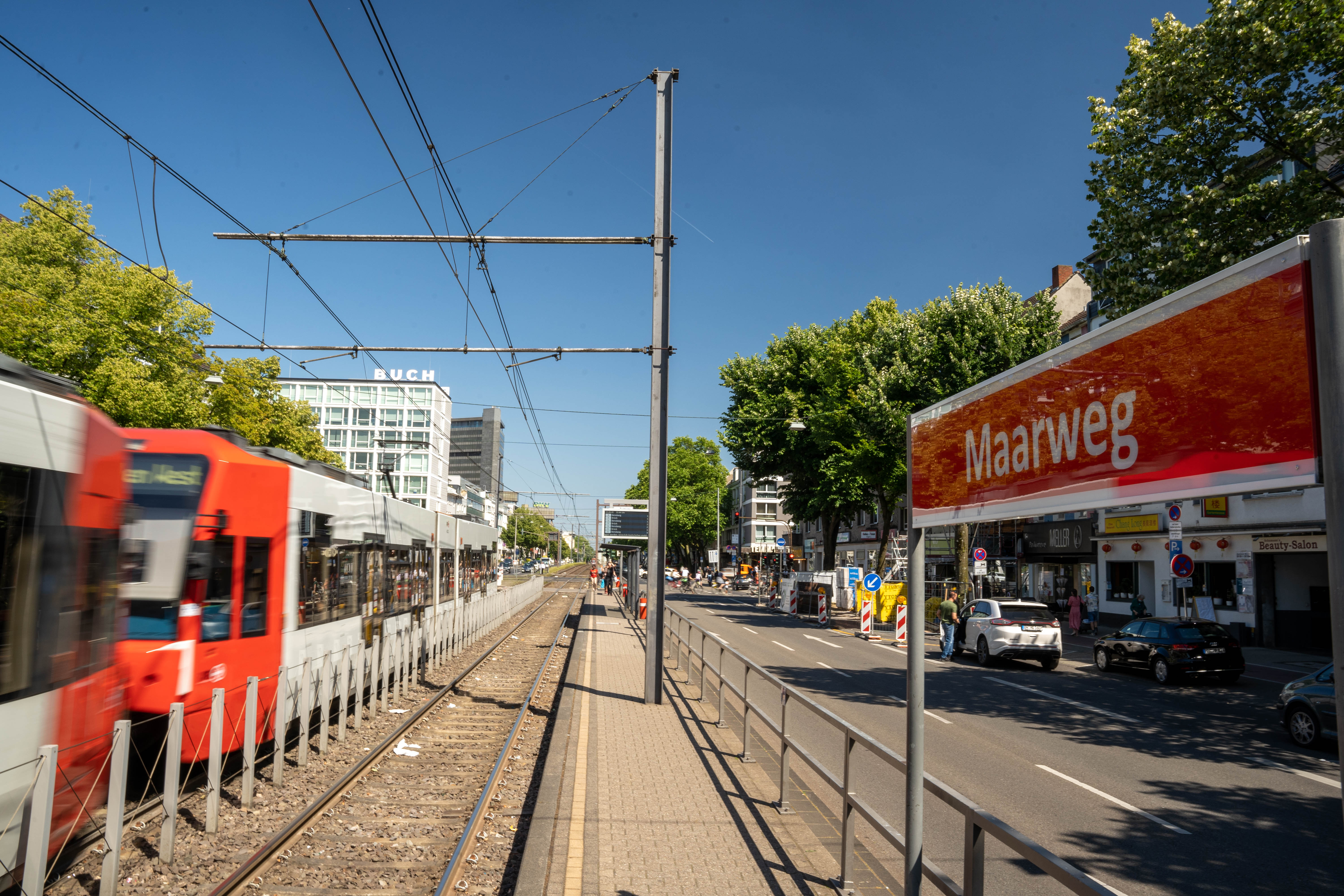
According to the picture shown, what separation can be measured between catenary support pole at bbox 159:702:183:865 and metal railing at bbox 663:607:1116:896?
4.77m

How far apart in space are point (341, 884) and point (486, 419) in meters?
161

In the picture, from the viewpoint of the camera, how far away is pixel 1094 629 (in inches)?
1283

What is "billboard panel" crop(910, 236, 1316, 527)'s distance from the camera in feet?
6.02

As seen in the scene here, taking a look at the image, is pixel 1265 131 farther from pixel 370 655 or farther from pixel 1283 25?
pixel 370 655

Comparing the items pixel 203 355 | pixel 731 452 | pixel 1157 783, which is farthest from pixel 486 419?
pixel 1157 783

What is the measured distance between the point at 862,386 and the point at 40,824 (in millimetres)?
29521

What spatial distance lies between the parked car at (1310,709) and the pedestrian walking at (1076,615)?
19253mm

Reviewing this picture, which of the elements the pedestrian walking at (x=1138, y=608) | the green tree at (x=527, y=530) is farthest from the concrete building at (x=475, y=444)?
the pedestrian walking at (x=1138, y=608)

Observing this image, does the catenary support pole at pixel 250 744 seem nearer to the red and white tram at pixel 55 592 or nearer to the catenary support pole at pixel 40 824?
the red and white tram at pixel 55 592

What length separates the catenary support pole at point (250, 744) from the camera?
7906 millimetres

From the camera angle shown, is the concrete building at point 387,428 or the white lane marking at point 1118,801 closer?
the white lane marking at point 1118,801

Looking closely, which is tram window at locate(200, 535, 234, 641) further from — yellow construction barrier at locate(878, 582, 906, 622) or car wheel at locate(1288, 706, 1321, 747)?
yellow construction barrier at locate(878, 582, 906, 622)

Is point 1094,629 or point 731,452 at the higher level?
point 731,452

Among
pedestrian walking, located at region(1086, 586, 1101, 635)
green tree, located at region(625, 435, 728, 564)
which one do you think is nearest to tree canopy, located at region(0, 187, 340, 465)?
pedestrian walking, located at region(1086, 586, 1101, 635)
